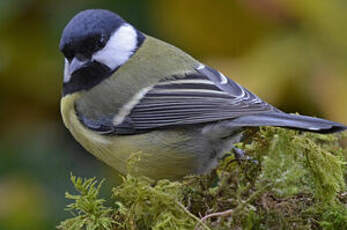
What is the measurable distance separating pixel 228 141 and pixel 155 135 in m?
0.27

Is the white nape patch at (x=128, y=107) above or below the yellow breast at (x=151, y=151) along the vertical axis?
above

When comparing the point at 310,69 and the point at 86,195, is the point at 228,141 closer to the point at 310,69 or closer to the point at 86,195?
the point at 86,195

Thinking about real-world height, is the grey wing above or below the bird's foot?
above

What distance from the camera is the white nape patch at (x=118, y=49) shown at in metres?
2.21

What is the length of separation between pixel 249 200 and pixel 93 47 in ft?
3.44

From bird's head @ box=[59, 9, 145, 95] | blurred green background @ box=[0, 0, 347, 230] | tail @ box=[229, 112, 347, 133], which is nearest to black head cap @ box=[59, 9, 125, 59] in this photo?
bird's head @ box=[59, 9, 145, 95]

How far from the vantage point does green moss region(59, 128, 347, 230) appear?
4.64ft

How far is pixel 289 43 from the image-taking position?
2895 mm

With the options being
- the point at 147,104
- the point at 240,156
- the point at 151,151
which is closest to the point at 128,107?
the point at 147,104

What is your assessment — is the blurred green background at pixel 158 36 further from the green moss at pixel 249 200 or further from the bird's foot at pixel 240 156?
the green moss at pixel 249 200

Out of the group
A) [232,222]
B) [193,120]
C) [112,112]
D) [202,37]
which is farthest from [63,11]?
A: [232,222]

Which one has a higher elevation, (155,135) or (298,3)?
(298,3)

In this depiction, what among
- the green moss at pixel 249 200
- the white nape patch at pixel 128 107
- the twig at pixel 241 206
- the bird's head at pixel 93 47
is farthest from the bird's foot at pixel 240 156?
the bird's head at pixel 93 47

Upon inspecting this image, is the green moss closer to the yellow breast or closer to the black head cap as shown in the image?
the yellow breast
